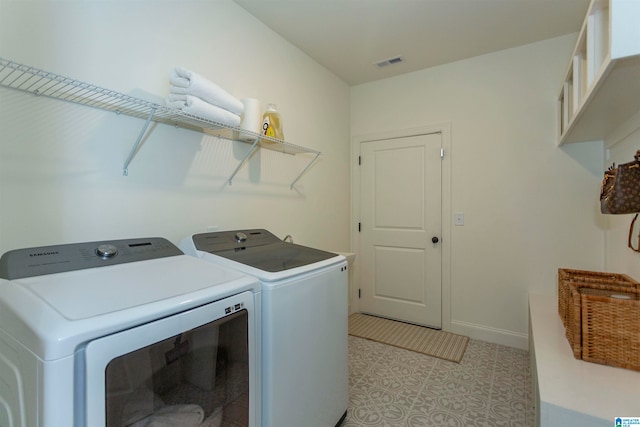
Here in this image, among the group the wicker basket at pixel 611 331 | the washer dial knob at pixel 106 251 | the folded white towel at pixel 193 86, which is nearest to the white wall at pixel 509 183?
the wicker basket at pixel 611 331

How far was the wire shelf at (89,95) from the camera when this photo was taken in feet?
3.43

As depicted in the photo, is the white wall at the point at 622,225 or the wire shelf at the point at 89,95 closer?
the wire shelf at the point at 89,95

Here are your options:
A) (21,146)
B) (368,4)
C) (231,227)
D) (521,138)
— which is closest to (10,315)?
(21,146)

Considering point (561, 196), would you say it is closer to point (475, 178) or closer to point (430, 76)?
point (475, 178)

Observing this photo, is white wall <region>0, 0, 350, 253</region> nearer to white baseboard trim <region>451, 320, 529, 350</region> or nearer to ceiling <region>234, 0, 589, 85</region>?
ceiling <region>234, 0, 589, 85</region>

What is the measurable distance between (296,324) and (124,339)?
70 centimetres

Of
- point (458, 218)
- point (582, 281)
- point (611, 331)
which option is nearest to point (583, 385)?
point (611, 331)

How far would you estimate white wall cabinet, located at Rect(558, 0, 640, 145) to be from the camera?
1.01 metres

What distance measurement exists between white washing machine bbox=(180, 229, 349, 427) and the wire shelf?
1.96ft

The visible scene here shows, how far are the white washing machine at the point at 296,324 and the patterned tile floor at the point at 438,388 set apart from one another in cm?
31

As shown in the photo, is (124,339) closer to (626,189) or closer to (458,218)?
(626,189)

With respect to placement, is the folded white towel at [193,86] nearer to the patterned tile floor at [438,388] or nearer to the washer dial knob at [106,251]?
the washer dial knob at [106,251]

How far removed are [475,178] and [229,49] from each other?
2.28 m

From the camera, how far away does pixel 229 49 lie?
194 centimetres
